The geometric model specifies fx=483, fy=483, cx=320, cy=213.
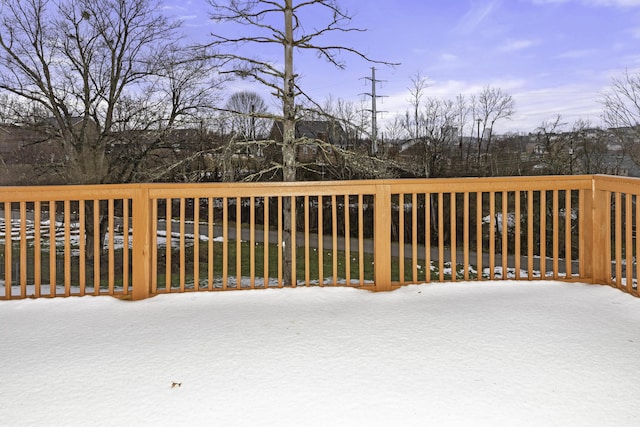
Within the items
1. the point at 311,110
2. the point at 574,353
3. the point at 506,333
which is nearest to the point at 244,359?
the point at 506,333

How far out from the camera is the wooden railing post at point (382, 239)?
133 inches

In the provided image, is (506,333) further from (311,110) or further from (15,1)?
(15,1)

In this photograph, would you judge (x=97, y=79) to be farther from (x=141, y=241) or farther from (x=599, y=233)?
(x=599, y=233)

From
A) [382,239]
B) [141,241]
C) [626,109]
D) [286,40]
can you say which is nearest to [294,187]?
[382,239]

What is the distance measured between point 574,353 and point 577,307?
0.77 m

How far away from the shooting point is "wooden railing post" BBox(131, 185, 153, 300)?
128 inches

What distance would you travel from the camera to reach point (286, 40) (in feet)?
24.5

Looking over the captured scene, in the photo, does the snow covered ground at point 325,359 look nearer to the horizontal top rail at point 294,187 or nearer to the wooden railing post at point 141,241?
the wooden railing post at point 141,241

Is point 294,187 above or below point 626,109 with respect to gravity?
below

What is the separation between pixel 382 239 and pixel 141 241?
5.43 feet

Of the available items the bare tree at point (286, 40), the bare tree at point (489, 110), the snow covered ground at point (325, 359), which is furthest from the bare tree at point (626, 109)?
the snow covered ground at point (325, 359)

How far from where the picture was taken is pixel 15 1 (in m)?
11.3

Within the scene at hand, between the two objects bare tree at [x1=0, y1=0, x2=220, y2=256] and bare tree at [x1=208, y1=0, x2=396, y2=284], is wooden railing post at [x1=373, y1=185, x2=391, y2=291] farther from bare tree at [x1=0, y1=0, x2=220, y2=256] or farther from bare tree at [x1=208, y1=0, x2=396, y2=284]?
bare tree at [x1=0, y1=0, x2=220, y2=256]

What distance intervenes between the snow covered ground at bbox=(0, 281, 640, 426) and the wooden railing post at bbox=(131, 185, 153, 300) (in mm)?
134
